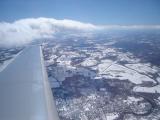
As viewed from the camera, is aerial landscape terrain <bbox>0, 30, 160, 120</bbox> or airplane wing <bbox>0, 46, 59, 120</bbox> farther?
aerial landscape terrain <bbox>0, 30, 160, 120</bbox>

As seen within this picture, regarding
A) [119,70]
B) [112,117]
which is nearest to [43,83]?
[112,117]

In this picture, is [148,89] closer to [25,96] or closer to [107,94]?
[107,94]

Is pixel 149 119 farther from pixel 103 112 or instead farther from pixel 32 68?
pixel 32 68

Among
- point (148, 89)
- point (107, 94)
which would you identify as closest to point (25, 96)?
point (107, 94)

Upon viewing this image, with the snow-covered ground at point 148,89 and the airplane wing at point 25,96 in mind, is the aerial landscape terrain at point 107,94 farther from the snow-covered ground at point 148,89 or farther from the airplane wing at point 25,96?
the airplane wing at point 25,96

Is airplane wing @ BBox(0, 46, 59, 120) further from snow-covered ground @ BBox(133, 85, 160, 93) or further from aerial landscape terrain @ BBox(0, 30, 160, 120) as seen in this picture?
snow-covered ground @ BBox(133, 85, 160, 93)

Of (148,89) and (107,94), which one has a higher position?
(107,94)

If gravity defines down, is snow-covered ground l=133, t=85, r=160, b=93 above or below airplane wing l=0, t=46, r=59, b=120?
below

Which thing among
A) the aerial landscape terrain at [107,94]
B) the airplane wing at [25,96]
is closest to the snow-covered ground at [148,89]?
the aerial landscape terrain at [107,94]

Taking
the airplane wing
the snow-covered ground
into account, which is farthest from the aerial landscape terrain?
the airplane wing
